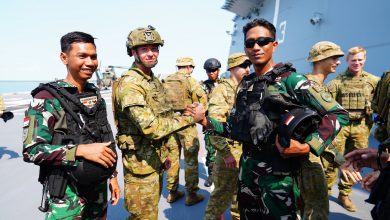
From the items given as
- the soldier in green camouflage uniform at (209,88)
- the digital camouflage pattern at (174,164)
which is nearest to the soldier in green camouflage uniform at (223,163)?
the digital camouflage pattern at (174,164)

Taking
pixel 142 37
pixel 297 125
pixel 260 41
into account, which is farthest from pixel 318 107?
pixel 142 37

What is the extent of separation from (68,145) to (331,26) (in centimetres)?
803

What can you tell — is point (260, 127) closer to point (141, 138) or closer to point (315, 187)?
point (141, 138)

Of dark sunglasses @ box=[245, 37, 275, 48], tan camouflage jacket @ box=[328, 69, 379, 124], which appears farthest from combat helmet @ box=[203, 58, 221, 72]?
dark sunglasses @ box=[245, 37, 275, 48]

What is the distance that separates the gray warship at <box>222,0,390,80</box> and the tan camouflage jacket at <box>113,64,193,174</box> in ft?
18.5

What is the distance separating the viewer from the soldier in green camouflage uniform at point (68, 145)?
1420 millimetres

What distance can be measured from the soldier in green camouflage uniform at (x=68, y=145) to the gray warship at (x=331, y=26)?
6.20 meters

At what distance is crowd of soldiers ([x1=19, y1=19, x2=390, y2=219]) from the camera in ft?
4.57

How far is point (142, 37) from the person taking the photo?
196 centimetres

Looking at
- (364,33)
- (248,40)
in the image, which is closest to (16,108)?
(248,40)

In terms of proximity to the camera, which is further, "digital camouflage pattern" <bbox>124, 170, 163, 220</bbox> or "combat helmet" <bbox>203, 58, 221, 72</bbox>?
"combat helmet" <bbox>203, 58, 221, 72</bbox>

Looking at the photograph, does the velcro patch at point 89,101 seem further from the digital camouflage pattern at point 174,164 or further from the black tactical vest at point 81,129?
the digital camouflage pattern at point 174,164

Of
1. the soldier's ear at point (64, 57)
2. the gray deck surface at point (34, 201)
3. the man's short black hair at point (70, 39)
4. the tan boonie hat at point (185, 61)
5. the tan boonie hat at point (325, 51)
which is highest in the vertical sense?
the tan boonie hat at point (325, 51)

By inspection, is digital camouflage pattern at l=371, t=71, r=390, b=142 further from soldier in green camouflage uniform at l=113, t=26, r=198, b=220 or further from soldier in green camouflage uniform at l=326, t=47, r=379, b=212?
soldier in green camouflage uniform at l=113, t=26, r=198, b=220
